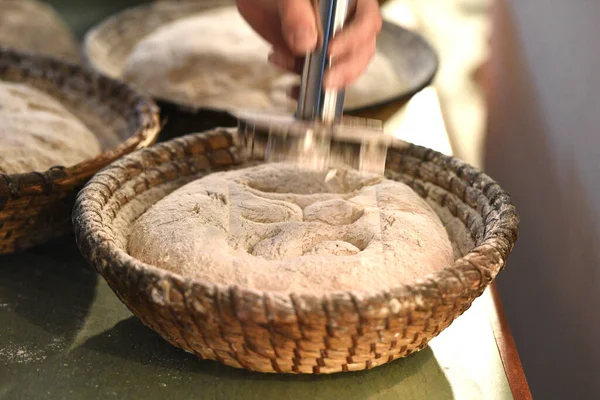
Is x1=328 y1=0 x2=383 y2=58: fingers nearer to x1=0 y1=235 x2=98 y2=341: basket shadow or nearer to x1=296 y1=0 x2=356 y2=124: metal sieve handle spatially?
x1=296 y1=0 x2=356 y2=124: metal sieve handle

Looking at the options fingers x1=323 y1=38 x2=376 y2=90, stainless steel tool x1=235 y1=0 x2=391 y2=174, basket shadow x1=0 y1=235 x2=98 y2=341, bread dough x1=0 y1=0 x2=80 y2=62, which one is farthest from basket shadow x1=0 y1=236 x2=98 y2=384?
bread dough x1=0 y1=0 x2=80 y2=62

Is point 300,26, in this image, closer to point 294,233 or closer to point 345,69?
point 345,69

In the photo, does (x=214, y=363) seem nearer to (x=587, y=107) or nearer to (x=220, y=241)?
(x=220, y=241)

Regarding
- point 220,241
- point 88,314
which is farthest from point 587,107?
point 88,314

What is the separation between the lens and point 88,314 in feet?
3.23

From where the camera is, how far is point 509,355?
0.94 m

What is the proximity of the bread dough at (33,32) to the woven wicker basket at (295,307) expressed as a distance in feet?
3.82

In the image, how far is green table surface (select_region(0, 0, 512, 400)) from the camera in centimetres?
84

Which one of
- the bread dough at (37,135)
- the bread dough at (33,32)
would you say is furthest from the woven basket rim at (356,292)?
the bread dough at (33,32)

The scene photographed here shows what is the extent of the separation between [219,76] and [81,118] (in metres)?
0.34

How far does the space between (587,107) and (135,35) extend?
1.34 meters

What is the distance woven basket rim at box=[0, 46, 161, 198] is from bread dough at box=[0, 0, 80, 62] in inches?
21.0

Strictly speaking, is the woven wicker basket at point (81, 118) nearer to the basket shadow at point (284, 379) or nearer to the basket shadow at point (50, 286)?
the basket shadow at point (50, 286)

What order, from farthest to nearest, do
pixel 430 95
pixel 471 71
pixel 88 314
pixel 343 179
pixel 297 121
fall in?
1. pixel 471 71
2. pixel 430 95
3. pixel 343 179
4. pixel 88 314
5. pixel 297 121
